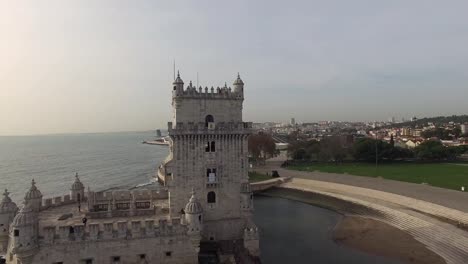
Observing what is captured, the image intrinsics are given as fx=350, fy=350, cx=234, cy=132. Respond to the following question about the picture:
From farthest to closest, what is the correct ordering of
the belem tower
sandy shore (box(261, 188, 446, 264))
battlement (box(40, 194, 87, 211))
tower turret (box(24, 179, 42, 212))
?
sandy shore (box(261, 188, 446, 264)) < battlement (box(40, 194, 87, 211)) < tower turret (box(24, 179, 42, 212)) < the belem tower

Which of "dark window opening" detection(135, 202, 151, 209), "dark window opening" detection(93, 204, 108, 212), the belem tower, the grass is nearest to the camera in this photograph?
the belem tower

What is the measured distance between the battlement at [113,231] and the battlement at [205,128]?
6.74m

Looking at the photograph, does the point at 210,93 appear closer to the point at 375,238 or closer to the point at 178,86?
the point at 178,86

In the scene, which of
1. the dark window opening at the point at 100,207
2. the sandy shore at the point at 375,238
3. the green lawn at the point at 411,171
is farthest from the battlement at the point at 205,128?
the green lawn at the point at 411,171

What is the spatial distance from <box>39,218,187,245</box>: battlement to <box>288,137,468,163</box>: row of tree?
68.8m

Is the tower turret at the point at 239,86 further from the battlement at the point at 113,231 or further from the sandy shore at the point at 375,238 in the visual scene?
the sandy shore at the point at 375,238

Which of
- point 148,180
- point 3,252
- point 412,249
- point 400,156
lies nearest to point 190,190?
point 3,252

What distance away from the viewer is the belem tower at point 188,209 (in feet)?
77.4

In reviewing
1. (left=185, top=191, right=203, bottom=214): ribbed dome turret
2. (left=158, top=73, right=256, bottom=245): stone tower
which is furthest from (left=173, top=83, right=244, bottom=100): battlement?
(left=185, top=191, right=203, bottom=214): ribbed dome turret

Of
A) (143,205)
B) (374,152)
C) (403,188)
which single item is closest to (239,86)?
(143,205)

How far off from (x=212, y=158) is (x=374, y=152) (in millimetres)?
67511

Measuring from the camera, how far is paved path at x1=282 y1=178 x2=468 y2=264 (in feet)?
108

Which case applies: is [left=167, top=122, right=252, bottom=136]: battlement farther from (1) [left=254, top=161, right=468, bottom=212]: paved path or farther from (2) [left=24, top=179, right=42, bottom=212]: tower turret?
(1) [left=254, top=161, right=468, bottom=212]: paved path

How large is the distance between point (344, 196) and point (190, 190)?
32.4 m
